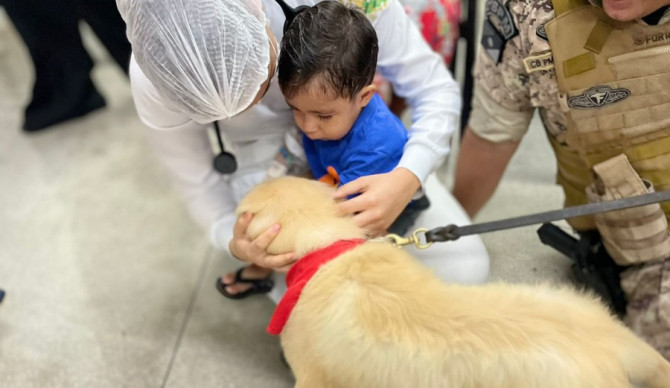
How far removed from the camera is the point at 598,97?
88 centimetres

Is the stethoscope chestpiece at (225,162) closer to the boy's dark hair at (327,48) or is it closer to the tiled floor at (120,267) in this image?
the boy's dark hair at (327,48)

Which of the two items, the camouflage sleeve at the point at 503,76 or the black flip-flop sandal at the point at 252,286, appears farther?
the black flip-flop sandal at the point at 252,286

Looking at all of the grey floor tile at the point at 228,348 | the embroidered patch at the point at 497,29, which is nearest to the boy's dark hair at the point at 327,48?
the embroidered patch at the point at 497,29

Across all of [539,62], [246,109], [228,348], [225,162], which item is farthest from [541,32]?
[228,348]

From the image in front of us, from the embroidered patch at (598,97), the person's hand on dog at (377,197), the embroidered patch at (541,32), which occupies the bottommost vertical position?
the person's hand on dog at (377,197)

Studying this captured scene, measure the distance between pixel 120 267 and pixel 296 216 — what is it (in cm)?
85

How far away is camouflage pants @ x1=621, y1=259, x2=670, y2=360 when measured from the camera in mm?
937

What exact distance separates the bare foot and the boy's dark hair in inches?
19.7

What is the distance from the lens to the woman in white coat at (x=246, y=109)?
2.43ft

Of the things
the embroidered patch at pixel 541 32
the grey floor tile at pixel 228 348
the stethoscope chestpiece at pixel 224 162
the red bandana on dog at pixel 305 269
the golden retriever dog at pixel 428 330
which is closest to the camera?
the golden retriever dog at pixel 428 330

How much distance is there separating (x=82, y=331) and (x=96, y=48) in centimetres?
137

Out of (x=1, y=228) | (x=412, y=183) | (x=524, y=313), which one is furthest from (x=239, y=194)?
(x=1, y=228)

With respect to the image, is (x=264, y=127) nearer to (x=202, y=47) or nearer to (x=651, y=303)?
(x=202, y=47)

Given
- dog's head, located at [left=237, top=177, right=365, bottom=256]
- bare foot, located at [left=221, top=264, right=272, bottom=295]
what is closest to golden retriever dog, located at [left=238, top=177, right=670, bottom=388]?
dog's head, located at [left=237, top=177, right=365, bottom=256]
